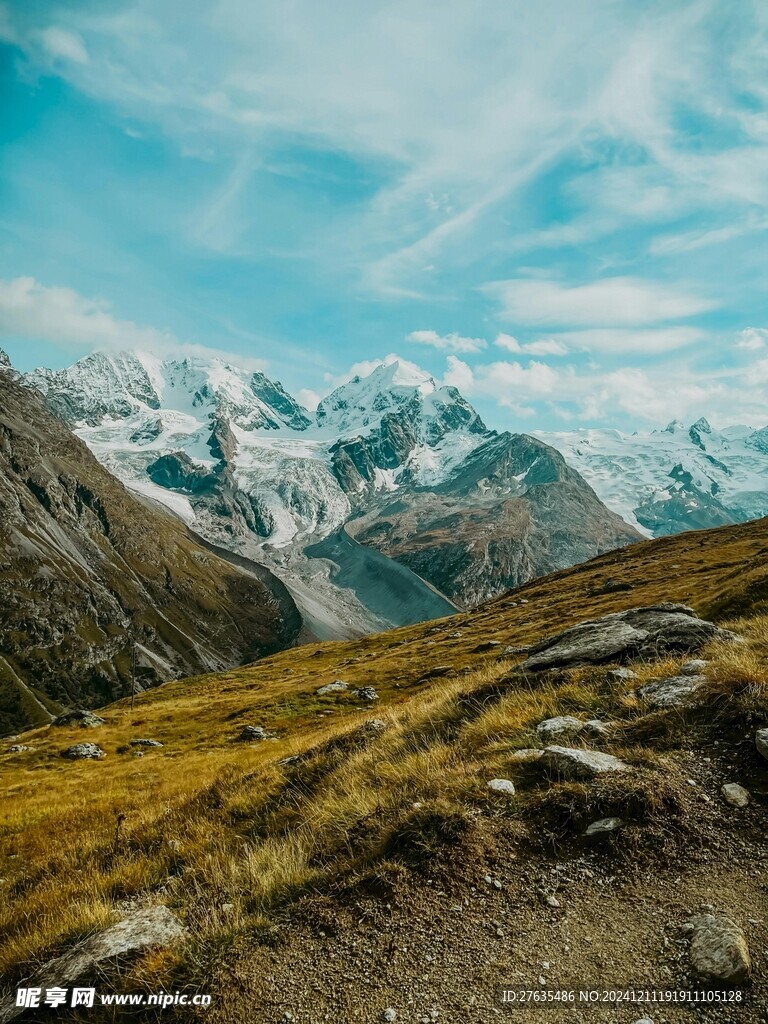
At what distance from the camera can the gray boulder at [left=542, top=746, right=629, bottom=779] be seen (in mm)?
8266

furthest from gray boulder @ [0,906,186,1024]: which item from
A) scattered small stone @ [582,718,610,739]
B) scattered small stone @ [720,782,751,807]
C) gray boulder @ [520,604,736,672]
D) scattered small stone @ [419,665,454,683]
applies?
scattered small stone @ [419,665,454,683]

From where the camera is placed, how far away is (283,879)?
7531mm

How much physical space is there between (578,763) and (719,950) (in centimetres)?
316

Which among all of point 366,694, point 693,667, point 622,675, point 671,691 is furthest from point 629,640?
point 366,694

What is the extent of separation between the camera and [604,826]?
7.28m

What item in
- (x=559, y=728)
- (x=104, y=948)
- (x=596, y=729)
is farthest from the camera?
(x=559, y=728)

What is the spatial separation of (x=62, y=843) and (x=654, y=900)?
14861mm

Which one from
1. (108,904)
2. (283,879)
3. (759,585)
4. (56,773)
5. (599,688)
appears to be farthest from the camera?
(56,773)

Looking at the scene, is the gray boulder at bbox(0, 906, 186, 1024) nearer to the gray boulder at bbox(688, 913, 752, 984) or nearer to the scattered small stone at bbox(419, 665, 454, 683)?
the gray boulder at bbox(688, 913, 752, 984)

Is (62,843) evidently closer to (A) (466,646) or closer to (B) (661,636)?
(B) (661,636)

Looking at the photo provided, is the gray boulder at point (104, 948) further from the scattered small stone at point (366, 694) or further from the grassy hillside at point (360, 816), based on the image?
the scattered small stone at point (366, 694)

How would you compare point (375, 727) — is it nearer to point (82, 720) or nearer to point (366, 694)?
point (366, 694)

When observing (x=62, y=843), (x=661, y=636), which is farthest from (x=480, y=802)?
(x=62, y=843)

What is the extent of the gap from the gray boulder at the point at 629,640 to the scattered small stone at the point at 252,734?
32.3 m
